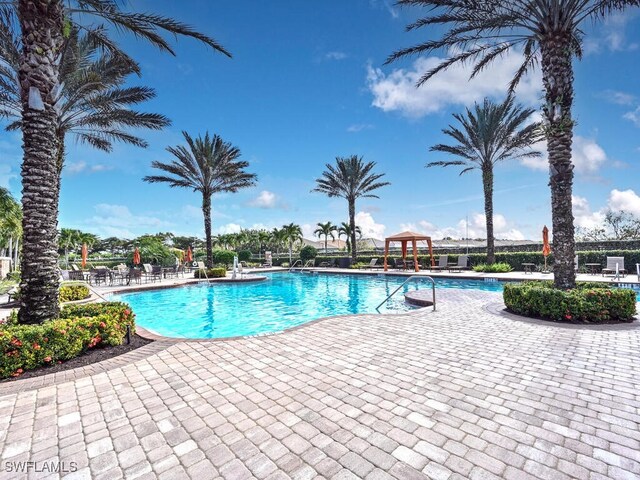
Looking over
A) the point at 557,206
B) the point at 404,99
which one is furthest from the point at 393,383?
the point at 404,99

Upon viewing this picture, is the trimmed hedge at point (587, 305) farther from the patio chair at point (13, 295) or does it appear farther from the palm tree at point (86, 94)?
the palm tree at point (86, 94)

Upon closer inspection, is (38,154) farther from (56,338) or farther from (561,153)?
(561,153)

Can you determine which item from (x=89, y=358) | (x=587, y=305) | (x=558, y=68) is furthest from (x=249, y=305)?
(x=558, y=68)

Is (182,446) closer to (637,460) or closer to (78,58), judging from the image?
(637,460)

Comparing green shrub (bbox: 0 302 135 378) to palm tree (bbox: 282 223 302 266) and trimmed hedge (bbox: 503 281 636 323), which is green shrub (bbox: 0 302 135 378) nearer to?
trimmed hedge (bbox: 503 281 636 323)

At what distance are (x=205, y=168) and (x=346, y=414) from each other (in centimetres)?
2168

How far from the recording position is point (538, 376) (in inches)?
151

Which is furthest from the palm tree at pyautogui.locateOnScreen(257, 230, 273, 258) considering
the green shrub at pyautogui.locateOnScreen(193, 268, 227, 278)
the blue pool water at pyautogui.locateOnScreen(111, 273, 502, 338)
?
the blue pool water at pyautogui.locateOnScreen(111, 273, 502, 338)

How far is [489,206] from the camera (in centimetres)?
1980

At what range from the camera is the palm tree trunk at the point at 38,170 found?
199 inches

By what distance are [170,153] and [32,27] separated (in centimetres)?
1733

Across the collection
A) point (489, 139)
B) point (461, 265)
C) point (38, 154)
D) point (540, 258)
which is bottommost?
point (461, 265)

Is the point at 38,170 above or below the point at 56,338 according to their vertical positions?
above

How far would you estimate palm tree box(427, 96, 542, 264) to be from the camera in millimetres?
18219
